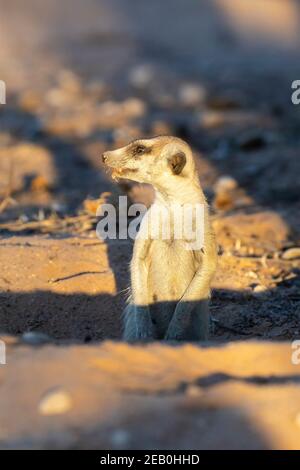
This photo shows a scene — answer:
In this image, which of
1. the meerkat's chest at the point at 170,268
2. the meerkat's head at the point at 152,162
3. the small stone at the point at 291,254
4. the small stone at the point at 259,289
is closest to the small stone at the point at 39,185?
the small stone at the point at 291,254

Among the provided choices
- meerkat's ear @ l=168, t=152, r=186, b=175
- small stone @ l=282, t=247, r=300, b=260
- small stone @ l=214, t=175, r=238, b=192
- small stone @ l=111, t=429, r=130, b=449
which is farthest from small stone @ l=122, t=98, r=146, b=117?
small stone @ l=111, t=429, r=130, b=449

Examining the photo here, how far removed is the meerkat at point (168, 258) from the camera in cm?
523

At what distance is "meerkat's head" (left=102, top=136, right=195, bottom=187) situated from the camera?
520 centimetres

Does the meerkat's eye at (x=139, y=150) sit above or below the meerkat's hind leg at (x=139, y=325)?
A: above

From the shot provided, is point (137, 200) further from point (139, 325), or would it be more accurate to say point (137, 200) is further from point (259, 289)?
point (139, 325)

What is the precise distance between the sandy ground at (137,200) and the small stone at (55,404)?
0.03m

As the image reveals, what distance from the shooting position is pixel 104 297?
628 cm

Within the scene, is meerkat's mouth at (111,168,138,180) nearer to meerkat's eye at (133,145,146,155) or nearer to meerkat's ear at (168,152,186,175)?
meerkat's eye at (133,145,146,155)

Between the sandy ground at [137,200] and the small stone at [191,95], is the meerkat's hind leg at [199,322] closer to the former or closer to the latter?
the sandy ground at [137,200]

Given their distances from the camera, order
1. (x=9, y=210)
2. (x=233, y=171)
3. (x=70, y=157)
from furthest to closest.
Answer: (x=70, y=157) → (x=233, y=171) → (x=9, y=210)

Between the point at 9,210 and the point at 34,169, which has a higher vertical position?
the point at 34,169

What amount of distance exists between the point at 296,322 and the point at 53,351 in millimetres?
2581
